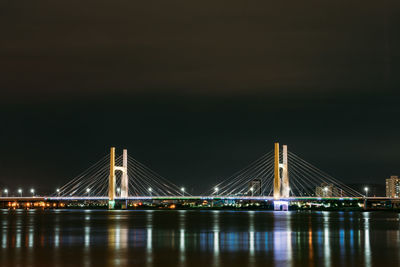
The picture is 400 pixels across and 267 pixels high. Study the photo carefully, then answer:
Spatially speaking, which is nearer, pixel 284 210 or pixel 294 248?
pixel 294 248

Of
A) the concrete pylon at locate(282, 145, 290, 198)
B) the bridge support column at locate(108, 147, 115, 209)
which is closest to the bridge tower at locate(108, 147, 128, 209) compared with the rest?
the bridge support column at locate(108, 147, 115, 209)

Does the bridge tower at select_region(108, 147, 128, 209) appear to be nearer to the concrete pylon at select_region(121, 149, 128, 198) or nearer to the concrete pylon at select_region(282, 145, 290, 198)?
the concrete pylon at select_region(121, 149, 128, 198)

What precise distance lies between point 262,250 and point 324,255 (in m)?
3.03

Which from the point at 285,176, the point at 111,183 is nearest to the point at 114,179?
the point at 111,183

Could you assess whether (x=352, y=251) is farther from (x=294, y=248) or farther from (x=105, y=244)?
(x=105, y=244)

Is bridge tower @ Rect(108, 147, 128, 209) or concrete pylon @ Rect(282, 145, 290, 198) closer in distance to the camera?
concrete pylon @ Rect(282, 145, 290, 198)

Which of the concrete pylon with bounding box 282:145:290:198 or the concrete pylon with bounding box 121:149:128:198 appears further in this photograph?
the concrete pylon with bounding box 121:149:128:198

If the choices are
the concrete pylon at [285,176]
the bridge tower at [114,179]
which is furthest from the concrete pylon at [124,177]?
the concrete pylon at [285,176]

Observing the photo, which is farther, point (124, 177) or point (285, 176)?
point (124, 177)

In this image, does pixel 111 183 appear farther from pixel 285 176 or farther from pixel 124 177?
pixel 285 176

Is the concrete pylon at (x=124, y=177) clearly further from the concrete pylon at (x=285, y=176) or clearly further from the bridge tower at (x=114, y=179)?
the concrete pylon at (x=285, y=176)

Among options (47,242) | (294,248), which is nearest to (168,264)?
(294,248)

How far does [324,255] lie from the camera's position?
24031 mm

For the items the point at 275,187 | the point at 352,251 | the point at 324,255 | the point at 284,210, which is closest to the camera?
the point at 324,255
